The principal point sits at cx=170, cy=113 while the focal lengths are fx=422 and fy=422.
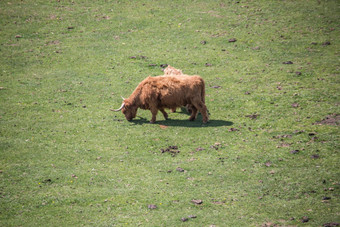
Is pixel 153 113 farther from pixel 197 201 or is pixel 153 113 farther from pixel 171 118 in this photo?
pixel 197 201

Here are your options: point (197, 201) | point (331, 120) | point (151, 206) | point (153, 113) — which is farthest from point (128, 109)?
point (331, 120)

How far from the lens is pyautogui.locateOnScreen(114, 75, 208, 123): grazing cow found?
48.3 ft

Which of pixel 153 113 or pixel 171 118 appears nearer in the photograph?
pixel 153 113

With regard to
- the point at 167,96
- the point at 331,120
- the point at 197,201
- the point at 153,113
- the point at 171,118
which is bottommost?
the point at 197,201

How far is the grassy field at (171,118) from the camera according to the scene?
34.4 ft

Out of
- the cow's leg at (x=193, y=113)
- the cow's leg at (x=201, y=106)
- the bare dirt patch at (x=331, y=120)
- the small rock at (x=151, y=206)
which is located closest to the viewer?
the small rock at (x=151, y=206)

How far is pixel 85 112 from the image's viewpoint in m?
15.7

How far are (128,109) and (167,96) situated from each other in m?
1.57

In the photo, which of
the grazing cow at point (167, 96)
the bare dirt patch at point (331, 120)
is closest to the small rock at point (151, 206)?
the grazing cow at point (167, 96)

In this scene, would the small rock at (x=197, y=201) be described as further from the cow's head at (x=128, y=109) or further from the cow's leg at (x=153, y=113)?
the cow's head at (x=128, y=109)

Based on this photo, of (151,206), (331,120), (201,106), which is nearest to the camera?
(151,206)

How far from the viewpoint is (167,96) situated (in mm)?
14797

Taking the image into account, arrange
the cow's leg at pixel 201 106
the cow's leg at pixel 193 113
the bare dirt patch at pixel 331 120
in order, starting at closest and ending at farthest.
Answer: the bare dirt patch at pixel 331 120, the cow's leg at pixel 201 106, the cow's leg at pixel 193 113

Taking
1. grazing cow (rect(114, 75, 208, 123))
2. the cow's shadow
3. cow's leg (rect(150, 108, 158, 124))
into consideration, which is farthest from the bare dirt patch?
cow's leg (rect(150, 108, 158, 124))
